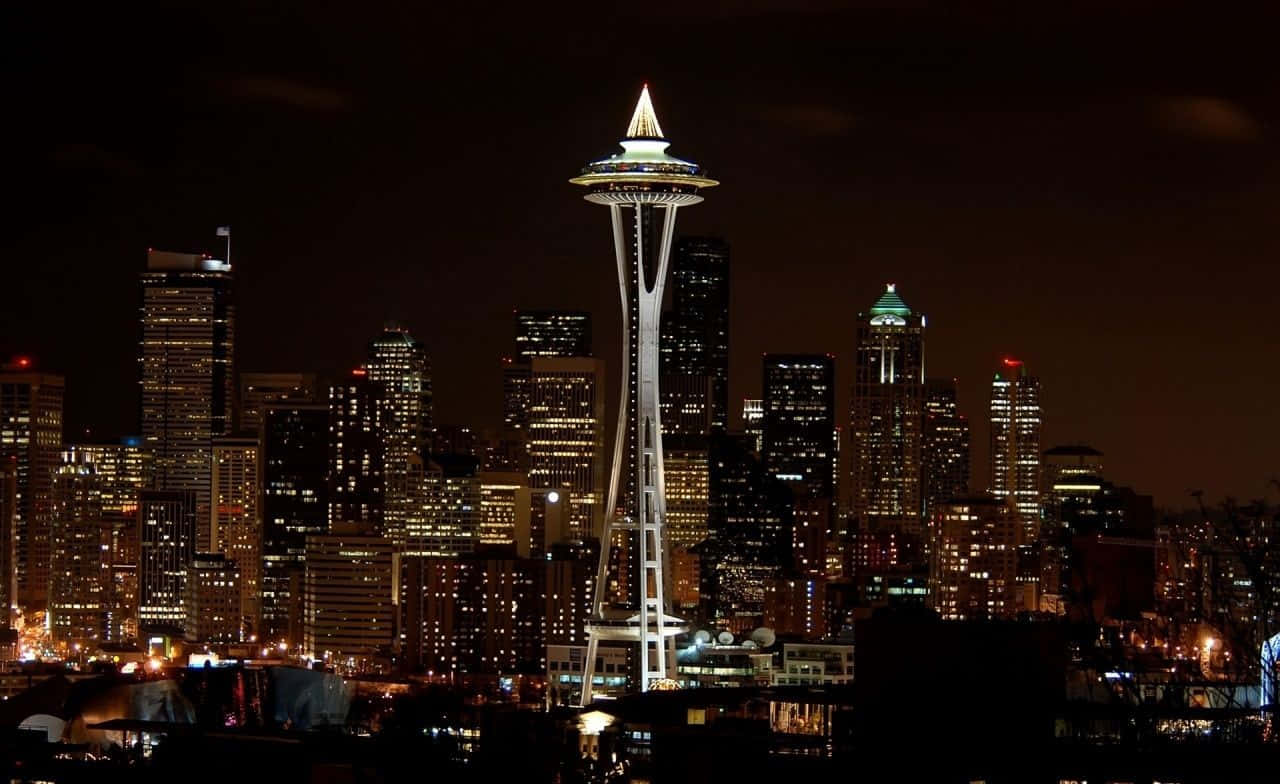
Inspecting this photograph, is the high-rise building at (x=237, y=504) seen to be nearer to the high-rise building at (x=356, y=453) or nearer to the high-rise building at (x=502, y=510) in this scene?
the high-rise building at (x=356, y=453)

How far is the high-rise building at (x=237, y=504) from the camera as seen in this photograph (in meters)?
67.7

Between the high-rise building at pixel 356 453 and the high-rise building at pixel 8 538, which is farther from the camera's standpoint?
the high-rise building at pixel 356 453

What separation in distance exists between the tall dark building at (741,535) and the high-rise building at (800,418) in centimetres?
230

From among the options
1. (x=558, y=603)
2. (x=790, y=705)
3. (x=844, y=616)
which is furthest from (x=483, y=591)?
A: (x=790, y=705)

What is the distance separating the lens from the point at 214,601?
63.3 m

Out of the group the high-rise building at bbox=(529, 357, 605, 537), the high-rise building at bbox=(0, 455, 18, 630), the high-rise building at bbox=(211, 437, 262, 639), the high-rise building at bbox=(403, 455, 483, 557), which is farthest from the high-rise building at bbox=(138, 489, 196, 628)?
the high-rise building at bbox=(529, 357, 605, 537)

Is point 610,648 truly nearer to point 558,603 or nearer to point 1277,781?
point 558,603

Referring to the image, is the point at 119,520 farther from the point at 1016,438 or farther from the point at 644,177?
the point at 644,177

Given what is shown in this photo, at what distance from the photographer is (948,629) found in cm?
1551

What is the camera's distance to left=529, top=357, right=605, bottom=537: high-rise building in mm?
66000

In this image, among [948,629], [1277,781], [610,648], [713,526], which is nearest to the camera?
[1277,781]

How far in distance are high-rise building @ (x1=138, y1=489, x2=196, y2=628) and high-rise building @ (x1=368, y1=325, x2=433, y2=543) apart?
542 centimetres

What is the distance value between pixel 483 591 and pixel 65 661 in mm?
8178

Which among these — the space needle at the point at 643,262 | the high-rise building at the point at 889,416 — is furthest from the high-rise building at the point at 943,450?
the space needle at the point at 643,262
